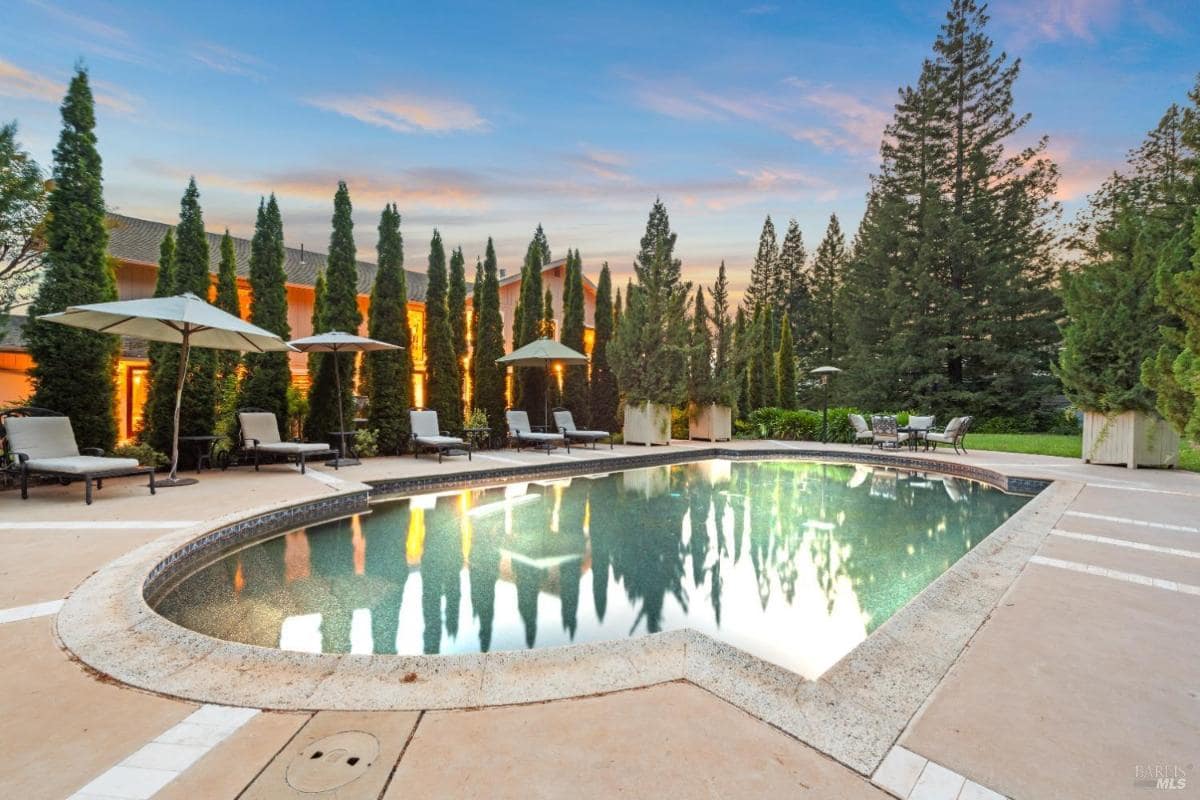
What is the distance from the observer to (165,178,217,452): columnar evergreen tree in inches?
376

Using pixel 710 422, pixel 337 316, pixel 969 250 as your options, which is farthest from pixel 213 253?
pixel 969 250

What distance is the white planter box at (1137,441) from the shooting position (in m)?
10.5

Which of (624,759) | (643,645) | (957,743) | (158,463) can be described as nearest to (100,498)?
(158,463)

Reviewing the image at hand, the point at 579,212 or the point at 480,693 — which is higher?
the point at 579,212

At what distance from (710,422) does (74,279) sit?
1392 centimetres

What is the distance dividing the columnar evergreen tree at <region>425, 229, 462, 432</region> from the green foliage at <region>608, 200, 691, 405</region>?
4339mm

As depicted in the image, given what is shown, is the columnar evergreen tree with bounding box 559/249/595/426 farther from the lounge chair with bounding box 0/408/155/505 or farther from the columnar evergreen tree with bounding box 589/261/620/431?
the lounge chair with bounding box 0/408/155/505

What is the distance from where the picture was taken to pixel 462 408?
1407 centimetres

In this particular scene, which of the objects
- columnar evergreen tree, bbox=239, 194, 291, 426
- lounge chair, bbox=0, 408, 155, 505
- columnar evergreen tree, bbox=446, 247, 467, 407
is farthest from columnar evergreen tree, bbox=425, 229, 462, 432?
lounge chair, bbox=0, 408, 155, 505

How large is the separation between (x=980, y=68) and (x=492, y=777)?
3118 centimetres

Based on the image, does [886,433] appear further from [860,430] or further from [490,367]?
[490,367]

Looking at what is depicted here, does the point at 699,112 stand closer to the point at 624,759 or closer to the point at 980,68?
the point at 624,759

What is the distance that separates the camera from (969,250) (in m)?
22.8

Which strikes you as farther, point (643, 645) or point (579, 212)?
point (579, 212)
